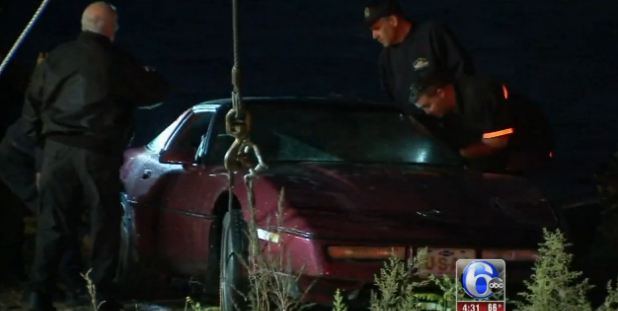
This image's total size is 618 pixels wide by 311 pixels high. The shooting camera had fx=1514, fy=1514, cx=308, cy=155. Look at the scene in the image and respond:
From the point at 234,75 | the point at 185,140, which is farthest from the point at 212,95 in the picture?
the point at 234,75

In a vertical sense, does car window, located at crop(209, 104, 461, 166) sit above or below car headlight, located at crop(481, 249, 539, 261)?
above

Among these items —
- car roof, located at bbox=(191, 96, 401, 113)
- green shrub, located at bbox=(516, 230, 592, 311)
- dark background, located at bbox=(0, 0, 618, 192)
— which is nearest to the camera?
green shrub, located at bbox=(516, 230, 592, 311)

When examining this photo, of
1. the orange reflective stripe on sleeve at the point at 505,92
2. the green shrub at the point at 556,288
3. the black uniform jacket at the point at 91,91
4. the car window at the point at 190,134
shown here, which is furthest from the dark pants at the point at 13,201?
the green shrub at the point at 556,288

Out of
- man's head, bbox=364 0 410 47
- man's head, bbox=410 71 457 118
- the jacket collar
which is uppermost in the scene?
man's head, bbox=364 0 410 47

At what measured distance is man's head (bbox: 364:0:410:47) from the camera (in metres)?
8.41

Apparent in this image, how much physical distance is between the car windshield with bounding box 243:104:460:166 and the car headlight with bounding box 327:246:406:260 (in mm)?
1270

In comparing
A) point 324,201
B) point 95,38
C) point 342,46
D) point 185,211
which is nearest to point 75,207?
point 185,211

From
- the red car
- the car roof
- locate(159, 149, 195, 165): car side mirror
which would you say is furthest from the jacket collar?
the car roof

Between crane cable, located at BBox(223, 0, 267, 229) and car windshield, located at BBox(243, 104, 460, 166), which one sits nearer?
crane cable, located at BBox(223, 0, 267, 229)

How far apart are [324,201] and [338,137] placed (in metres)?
1.19

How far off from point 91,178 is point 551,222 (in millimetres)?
2322

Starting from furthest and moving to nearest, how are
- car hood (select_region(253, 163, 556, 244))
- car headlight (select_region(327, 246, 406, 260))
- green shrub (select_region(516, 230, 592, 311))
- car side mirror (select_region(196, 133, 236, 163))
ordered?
car side mirror (select_region(196, 133, 236, 163)), car hood (select_region(253, 163, 556, 244)), car headlight (select_region(327, 246, 406, 260)), green shrub (select_region(516, 230, 592, 311))

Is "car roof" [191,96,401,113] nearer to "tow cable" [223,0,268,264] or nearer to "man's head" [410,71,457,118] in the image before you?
"man's head" [410,71,457,118]

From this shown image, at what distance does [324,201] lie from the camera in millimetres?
7422
